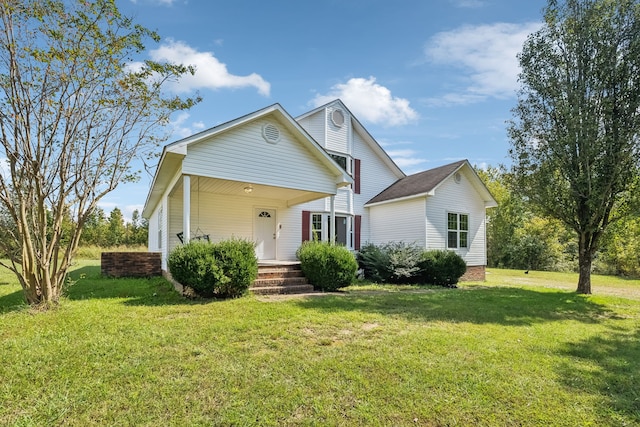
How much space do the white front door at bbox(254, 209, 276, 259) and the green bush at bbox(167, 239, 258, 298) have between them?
5.06m

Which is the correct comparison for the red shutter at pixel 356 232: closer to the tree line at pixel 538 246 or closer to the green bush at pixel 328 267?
the green bush at pixel 328 267

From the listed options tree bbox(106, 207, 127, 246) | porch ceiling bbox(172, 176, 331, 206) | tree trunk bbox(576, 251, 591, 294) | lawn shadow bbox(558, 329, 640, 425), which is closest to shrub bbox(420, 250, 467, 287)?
tree trunk bbox(576, 251, 591, 294)

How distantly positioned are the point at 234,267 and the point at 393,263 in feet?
20.0

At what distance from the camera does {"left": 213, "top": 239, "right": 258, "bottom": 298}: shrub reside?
7465 millimetres

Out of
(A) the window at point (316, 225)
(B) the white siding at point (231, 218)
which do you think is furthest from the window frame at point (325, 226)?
(B) the white siding at point (231, 218)

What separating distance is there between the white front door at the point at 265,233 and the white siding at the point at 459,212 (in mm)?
6151

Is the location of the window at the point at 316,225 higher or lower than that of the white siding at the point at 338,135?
lower

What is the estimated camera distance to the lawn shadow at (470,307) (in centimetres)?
669

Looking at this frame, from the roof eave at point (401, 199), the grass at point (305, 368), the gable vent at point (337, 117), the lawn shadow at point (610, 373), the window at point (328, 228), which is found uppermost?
the gable vent at point (337, 117)

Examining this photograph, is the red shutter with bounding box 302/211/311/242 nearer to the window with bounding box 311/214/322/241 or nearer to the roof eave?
the window with bounding box 311/214/322/241

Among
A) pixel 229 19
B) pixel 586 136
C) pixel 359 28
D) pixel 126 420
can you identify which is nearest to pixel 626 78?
pixel 586 136

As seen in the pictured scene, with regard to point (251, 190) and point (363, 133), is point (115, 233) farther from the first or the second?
point (363, 133)

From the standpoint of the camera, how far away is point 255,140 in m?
9.50

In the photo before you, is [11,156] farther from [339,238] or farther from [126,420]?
[339,238]
